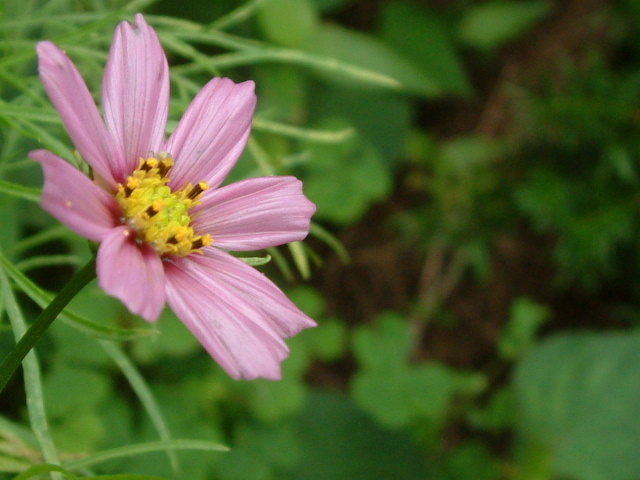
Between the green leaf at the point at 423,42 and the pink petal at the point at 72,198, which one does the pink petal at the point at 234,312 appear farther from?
the green leaf at the point at 423,42

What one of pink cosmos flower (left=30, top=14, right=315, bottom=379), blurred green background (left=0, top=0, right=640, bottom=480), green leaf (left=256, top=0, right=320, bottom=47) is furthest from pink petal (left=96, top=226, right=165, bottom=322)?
green leaf (left=256, top=0, right=320, bottom=47)

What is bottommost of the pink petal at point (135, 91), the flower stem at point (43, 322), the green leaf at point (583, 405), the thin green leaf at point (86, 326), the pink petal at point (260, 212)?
the flower stem at point (43, 322)

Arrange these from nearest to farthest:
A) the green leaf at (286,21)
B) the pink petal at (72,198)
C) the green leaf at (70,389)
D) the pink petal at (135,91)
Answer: the pink petal at (72,198), the pink petal at (135,91), the green leaf at (70,389), the green leaf at (286,21)

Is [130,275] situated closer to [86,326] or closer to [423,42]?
[86,326]

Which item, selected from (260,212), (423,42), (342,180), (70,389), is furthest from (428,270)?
(260,212)

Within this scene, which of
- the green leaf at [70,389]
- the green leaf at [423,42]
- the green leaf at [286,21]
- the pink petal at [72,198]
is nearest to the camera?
the pink petal at [72,198]

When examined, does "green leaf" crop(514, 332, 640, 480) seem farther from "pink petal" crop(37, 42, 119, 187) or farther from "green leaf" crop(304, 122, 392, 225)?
"pink petal" crop(37, 42, 119, 187)

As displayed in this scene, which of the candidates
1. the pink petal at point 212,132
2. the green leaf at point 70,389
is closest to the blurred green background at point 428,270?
the green leaf at point 70,389

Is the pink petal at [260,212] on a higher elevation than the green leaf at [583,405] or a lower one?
lower
